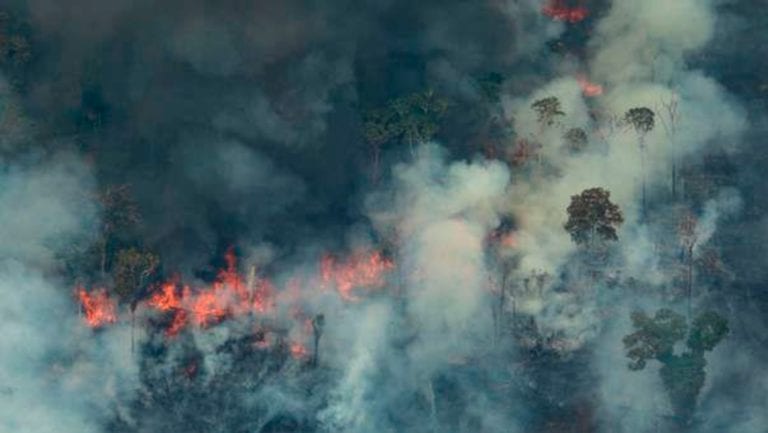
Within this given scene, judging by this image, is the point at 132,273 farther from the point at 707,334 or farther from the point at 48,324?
the point at 707,334

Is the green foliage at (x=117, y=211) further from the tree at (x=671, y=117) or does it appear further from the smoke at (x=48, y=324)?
the tree at (x=671, y=117)

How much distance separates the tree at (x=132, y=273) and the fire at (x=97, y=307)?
5.06 ft

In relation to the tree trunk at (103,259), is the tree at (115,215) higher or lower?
higher

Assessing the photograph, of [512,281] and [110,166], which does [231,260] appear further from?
[512,281]

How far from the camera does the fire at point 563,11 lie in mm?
127125

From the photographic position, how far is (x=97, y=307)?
93250 mm

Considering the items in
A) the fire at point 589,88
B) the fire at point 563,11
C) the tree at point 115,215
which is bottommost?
the tree at point 115,215

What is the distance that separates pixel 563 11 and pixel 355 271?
49.9 metres

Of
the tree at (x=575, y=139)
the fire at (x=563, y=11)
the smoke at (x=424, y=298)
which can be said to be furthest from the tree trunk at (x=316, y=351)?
the fire at (x=563, y=11)

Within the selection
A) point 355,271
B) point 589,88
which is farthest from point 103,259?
point 589,88

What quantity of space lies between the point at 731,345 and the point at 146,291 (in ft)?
174

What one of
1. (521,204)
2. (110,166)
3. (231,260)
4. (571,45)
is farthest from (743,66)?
(110,166)

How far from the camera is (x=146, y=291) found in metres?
94.1

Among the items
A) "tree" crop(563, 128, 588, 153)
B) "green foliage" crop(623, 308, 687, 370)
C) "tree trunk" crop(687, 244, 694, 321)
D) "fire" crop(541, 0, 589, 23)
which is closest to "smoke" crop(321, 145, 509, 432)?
"tree" crop(563, 128, 588, 153)
